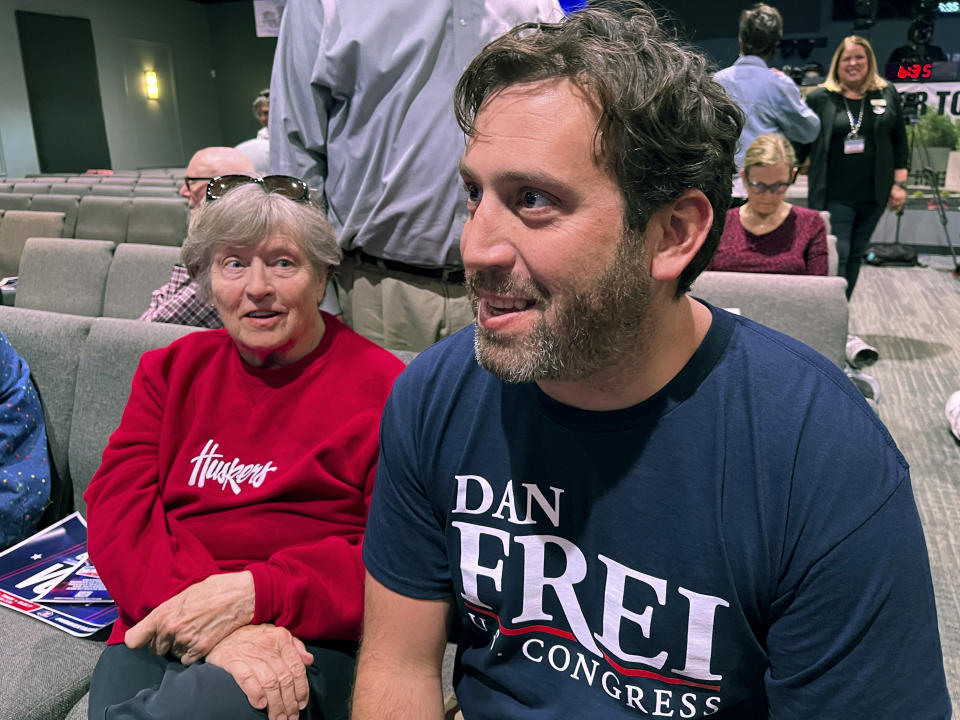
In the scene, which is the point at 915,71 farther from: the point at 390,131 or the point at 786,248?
the point at 390,131

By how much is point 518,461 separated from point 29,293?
3510mm

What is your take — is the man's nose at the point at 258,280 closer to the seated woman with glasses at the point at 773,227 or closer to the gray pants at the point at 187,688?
the gray pants at the point at 187,688

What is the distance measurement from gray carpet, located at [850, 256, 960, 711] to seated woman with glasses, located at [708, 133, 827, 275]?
0.89 m

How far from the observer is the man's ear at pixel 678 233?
85 cm

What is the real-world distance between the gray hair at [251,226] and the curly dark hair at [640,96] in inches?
28.3

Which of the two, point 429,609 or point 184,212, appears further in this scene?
point 184,212

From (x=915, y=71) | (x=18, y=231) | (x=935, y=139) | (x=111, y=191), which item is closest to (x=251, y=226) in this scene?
(x=18, y=231)

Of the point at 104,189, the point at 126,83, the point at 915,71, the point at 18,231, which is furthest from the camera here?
the point at 126,83

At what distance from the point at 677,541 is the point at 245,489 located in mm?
845

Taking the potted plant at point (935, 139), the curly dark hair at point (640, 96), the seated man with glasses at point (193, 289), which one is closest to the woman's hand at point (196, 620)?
the curly dark hair at point (640, 96)

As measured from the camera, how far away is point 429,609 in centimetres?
104

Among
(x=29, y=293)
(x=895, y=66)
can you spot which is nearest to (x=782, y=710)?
(x=29, y=293)

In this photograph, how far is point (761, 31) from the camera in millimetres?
3463

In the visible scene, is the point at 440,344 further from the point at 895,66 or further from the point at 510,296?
the point at 895,66
